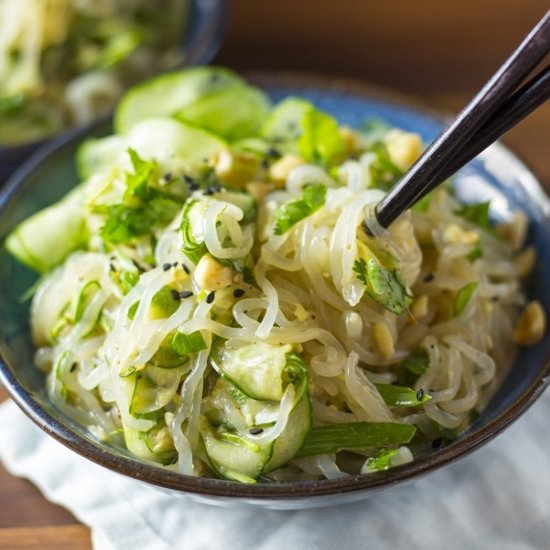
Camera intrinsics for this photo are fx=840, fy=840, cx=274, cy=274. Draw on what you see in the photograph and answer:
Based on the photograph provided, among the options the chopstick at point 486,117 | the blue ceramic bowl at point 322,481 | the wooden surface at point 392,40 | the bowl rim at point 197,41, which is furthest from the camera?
the wooden surface at point 392,40

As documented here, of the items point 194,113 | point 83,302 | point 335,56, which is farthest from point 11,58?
point 83,302

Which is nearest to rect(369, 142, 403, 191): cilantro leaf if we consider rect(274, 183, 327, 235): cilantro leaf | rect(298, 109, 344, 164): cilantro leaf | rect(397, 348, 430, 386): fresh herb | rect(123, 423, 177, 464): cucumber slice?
rect(298, 109, 344, 164): cilantro leaf

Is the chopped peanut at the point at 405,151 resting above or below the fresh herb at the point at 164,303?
above

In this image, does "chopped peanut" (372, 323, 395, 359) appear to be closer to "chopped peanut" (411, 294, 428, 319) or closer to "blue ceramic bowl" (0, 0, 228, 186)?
"chopped peanut" (411, 294, 428, 319)

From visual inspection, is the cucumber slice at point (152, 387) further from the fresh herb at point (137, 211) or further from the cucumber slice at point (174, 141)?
the cucumber slice at point (174, 141)

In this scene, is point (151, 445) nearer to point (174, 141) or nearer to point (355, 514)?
point (355, 514)

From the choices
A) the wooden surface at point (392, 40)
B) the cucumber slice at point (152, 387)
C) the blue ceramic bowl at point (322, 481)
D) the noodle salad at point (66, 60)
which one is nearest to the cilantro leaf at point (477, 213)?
the blue ceramic bowl at point (322, 481)
